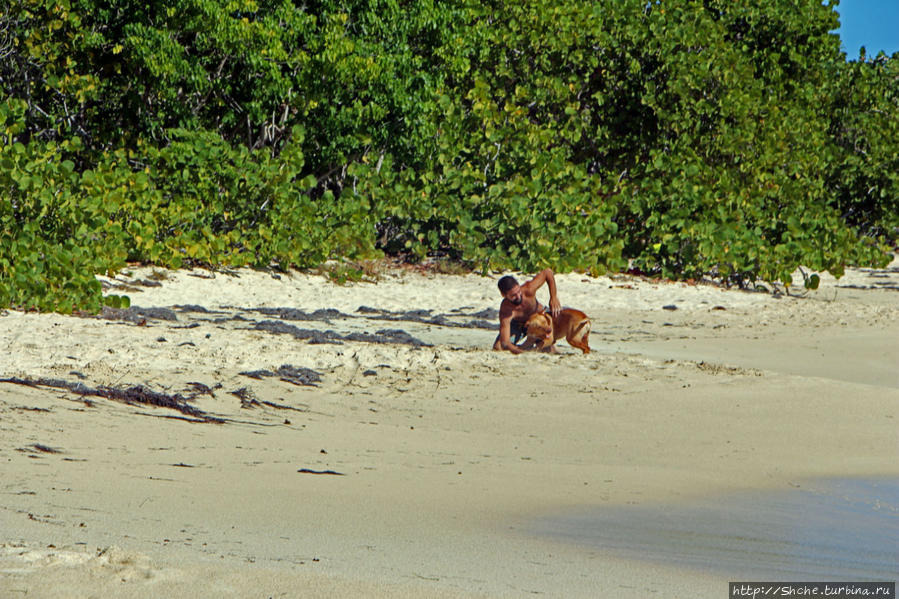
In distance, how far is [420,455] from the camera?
194 inches

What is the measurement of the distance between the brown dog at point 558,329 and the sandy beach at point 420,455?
0.12 metres

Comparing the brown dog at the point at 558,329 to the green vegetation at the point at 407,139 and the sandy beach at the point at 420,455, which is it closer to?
the sandy beach at the point at 420,455

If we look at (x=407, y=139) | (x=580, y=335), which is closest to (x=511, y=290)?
(x=580, y=335)

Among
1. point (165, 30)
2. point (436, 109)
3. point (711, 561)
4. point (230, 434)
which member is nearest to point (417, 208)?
point (436, 109)

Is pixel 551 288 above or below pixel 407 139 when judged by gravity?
below

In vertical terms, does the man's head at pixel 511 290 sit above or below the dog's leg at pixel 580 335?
above

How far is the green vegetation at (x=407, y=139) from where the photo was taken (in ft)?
39.2

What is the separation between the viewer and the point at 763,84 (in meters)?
16.7

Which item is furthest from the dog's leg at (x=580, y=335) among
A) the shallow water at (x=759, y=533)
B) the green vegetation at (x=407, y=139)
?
the green vegetation at (x=407, y=139)

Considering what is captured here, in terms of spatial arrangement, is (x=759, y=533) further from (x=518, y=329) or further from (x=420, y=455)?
(x=518, y=329)

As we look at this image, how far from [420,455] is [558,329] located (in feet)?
10.7

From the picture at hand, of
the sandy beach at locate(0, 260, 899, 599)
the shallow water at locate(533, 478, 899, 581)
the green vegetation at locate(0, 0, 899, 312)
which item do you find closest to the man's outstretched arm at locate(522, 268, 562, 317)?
the sandy beach at locate(0, 260, 899, 599)

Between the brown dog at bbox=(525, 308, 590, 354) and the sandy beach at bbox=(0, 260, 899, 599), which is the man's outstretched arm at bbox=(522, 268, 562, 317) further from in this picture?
the sandy beach at bbox=(0, 260, 899, 599)

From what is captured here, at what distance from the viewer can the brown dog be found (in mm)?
7875
